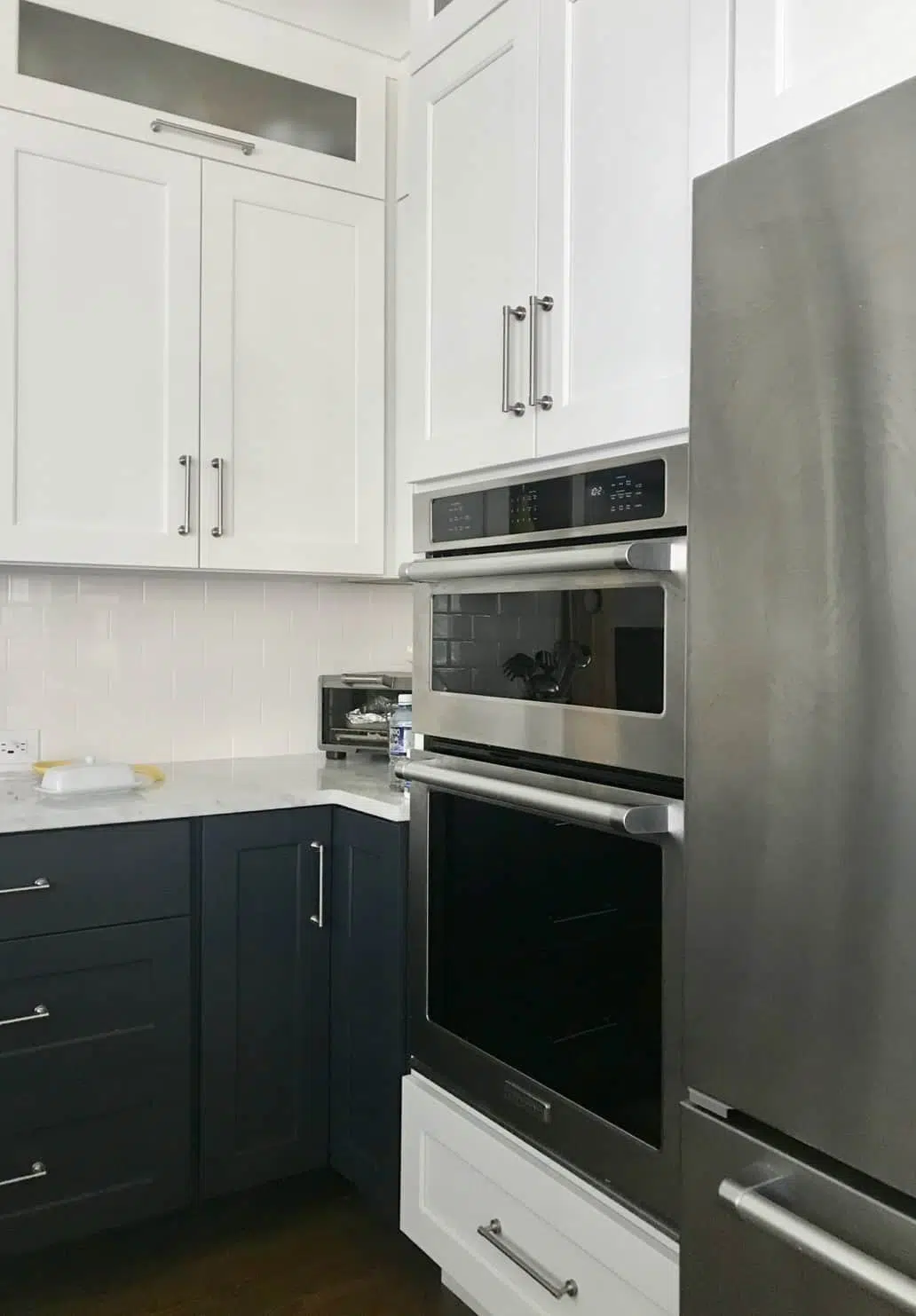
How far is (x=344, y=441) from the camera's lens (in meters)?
2.53

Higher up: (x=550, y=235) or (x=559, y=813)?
(x=550, y=235)

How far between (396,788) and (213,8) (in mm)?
1639

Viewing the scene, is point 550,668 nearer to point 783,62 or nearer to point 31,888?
point 783,62

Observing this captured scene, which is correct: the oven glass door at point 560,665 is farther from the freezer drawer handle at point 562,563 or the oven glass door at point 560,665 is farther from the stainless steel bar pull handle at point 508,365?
the stainless steel bar pull handle at point 508,365

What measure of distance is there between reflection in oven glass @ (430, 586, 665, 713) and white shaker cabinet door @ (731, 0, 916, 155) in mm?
542

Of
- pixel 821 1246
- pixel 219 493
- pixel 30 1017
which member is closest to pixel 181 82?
pixel 219 493

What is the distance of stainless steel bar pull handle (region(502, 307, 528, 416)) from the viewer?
1669 millimetres

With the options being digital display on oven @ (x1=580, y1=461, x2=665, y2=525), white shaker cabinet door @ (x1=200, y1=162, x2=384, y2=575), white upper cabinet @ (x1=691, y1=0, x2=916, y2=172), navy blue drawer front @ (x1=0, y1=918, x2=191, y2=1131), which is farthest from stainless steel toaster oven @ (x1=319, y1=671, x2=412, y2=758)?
white upper cabinet @ (x1=691, y1=0, x2=916, y2=172)

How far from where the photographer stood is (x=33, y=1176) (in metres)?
1.92

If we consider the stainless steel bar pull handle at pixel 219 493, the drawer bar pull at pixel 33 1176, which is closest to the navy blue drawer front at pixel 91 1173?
the drawer bar pull at pixel 33 1176

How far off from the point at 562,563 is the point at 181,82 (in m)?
1.49

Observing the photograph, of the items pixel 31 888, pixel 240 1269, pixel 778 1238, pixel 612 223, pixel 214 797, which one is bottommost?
pixel 240 1269

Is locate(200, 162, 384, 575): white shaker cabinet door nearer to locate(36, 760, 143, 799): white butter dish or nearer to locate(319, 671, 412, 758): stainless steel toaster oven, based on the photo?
locate(319, 671, 412, 758): stainless steel toaster oven

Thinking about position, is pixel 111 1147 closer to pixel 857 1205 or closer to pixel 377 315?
pixel 857 1205
